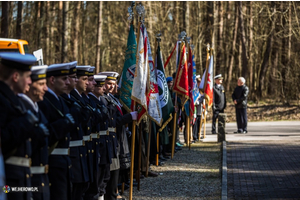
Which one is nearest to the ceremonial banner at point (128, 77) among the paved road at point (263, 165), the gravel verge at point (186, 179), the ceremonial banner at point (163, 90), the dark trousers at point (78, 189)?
the gravel verge at point (186, 179)

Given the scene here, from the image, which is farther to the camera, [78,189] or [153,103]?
[153,103]

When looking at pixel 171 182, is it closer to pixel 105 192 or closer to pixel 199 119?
pixel 105 192

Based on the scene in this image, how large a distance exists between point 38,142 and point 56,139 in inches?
19.9

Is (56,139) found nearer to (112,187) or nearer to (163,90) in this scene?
(112,187)

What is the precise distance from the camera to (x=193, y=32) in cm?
3575

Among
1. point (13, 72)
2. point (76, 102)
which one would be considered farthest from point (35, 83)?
point (76, 102)

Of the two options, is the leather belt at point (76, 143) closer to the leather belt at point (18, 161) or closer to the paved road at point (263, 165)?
the leather belt at point (18, 161)

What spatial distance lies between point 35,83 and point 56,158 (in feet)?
3.62

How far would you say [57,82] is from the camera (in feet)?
18.6

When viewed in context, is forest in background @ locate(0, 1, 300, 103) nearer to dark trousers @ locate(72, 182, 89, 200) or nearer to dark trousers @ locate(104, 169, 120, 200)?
dark trousers @ locate(104, 169, 120, 200)

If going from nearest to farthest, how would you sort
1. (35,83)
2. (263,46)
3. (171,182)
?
(35,83) < (171,182) < (263,46)

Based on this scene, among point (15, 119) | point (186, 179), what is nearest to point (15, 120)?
point (15, 119)

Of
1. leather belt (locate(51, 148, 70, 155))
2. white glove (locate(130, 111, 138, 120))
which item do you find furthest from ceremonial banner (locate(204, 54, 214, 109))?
leather belt (locate(51, 148, 70, 155))

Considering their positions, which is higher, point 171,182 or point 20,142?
point 20,142
